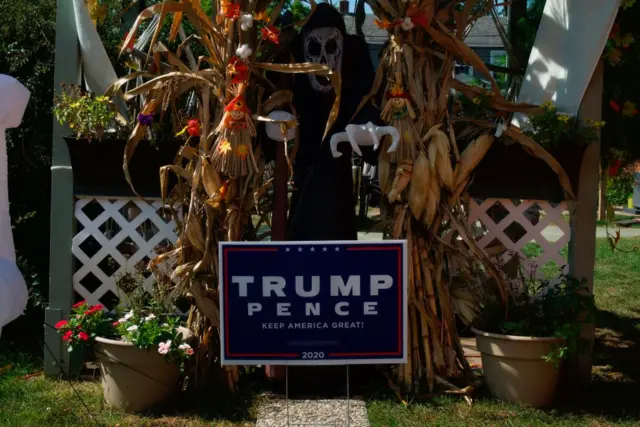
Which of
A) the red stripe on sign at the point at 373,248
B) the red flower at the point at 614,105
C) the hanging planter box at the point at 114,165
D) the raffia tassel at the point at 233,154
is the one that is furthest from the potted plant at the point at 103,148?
the red flower at the point at 614,105

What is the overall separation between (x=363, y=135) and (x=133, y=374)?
1943 mm

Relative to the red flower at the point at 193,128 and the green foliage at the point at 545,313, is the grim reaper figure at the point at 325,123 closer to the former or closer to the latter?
the red flower at the point at 193,128

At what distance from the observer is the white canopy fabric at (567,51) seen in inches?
190

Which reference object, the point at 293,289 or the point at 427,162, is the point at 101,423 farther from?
the point at 427,162

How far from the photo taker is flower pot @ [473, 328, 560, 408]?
4.63 meters

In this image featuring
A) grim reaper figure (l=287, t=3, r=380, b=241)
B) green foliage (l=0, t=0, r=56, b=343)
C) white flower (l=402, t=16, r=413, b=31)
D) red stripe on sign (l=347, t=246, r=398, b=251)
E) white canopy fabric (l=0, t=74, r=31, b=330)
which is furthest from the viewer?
green foliage (l=0, t=0, r=56, b=343)

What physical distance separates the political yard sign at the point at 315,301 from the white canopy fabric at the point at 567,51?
185 cm

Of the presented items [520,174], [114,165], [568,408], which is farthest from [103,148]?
[568,408]

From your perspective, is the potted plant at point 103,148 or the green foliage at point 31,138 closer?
the potted plant at point 103,148

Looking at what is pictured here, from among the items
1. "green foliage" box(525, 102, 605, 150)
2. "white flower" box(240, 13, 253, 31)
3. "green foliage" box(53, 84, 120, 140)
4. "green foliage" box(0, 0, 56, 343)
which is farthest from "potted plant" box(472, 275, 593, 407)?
"green foliage" box(0, 0, 56, 343)

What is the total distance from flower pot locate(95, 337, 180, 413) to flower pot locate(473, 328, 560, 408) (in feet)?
6.30

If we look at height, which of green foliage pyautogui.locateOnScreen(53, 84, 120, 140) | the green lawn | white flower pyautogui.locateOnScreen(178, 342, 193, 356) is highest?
green foliage pyautogui.locateOnScreen(53, 84, 120, 140)

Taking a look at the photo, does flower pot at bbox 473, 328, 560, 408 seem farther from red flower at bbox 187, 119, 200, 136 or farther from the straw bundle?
red flower at bbox 187, 119, 200, 136

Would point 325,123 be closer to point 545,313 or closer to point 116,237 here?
point 116,237
